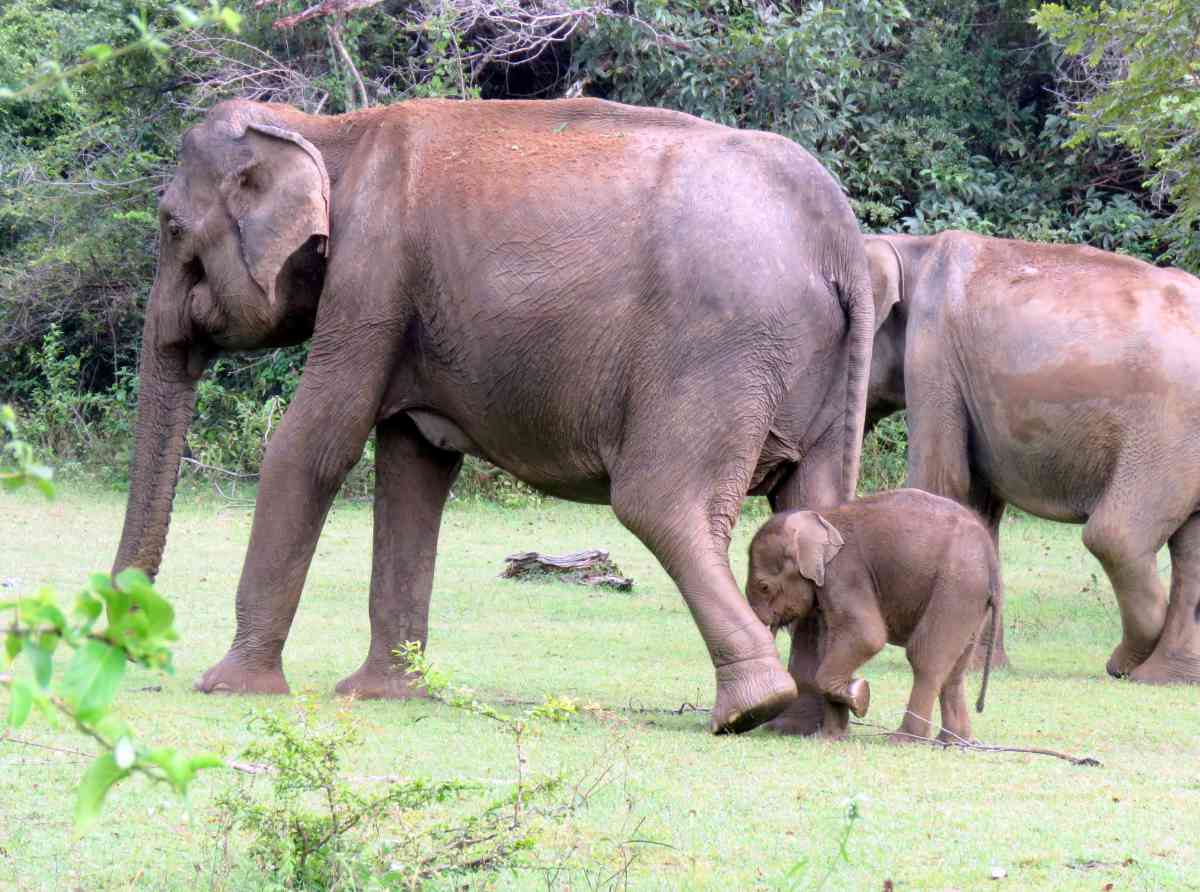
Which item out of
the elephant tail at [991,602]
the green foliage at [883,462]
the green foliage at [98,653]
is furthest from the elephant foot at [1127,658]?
the green foliage at [98,653]

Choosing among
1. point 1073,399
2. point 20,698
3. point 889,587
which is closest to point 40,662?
point 20,698

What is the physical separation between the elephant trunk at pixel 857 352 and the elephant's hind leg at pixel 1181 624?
279cm

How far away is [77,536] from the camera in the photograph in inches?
552

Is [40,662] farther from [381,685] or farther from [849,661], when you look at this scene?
[381,685]

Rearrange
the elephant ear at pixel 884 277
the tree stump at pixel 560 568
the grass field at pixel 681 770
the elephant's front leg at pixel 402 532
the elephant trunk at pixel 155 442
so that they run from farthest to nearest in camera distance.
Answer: the tree stump at pixel 560 568
the elephant ear at pixel 884 277
the elephant's front leg at pixel 402 532
the elephant trunk at pixel 155 442
the grass field at pixel 681 770

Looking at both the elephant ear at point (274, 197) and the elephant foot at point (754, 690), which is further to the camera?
the elephant ear at point (274, 197)

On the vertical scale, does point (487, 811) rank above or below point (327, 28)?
above

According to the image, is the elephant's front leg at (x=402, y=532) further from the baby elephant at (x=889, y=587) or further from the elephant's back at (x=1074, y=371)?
the elephant's back at (x=1074, y=371)

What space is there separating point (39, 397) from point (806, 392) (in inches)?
585

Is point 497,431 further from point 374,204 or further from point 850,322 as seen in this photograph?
point 850,322

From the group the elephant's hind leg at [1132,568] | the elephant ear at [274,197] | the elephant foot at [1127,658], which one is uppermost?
the elephant ear at [274,197]

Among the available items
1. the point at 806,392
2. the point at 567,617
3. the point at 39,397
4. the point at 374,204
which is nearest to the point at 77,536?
the point at 567,617

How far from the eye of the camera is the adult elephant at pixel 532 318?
22.4 feet

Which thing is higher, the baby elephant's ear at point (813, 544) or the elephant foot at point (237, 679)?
the baby elephant's ear at point (813, 544)
